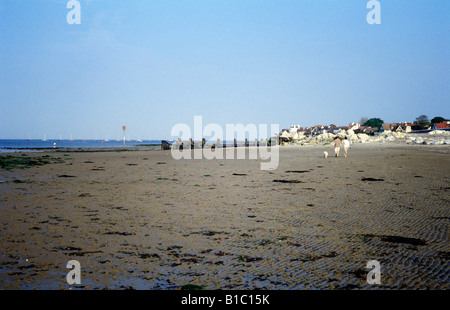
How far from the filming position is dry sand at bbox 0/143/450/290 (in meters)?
4.08

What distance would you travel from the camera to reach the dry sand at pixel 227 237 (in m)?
4.08

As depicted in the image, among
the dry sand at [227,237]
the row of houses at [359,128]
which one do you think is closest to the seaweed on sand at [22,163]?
the dry sand at [227,237]

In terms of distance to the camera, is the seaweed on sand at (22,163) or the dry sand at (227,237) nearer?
the dry sand at (227,237)

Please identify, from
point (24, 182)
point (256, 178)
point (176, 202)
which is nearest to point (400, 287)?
point (176, 202)

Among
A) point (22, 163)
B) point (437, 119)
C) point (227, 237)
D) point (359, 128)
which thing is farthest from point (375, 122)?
point (227, 237)

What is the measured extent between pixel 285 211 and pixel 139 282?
4.59 m

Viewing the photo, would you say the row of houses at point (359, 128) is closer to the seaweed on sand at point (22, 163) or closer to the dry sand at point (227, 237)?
the seaweed on sand at point (22, 163)

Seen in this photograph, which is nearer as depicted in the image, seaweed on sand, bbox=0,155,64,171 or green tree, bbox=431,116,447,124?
seaweed on sand, bbox=0,155,64,171

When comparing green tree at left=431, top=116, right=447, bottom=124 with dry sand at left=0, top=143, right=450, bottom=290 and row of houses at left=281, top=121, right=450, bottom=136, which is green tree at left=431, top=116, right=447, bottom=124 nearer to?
row of houses at left=281, top=121, right=450, bottom=136

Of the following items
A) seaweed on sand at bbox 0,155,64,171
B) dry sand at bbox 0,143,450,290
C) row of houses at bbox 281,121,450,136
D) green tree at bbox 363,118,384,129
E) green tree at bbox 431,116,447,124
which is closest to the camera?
dry sand at bbox 0,143,450,290

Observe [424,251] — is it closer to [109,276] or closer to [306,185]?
[109,276]

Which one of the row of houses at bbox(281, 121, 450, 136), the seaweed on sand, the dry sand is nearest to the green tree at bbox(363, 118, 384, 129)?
the row of houses at bbox(281, 121, 450, 136)
